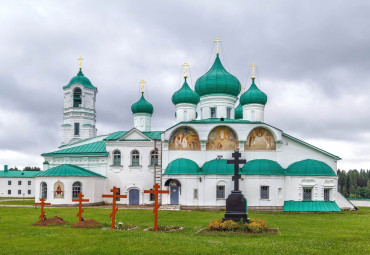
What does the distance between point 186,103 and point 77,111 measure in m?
14.0

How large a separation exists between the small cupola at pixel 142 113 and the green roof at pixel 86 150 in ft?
14.1

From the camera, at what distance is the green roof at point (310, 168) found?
93.9 feet

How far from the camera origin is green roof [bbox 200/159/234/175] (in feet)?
94.7

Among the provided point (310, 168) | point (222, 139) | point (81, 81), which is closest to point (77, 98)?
point (81, 81)

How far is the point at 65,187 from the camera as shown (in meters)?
31.0

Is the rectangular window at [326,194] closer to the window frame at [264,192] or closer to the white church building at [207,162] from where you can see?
the white church building at [207,162]

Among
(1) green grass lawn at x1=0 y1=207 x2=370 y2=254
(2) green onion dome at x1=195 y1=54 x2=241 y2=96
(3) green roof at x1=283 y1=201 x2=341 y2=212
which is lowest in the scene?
(3) green roof at x1=283 y1=201 x2=341 y2=212

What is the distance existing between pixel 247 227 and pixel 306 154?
17313 mm

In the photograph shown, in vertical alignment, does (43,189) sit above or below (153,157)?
below

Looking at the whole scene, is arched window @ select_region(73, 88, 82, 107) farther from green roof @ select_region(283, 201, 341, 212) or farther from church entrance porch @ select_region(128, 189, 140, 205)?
green roof @ select_region(283, 201, 341, 212)

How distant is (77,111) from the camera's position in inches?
1634

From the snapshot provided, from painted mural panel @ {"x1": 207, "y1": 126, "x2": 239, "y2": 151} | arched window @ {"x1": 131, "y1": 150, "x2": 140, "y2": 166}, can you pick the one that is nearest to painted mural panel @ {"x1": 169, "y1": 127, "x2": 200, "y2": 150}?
painted mural panel @ {"x1": 207, "y1": 126, "x2": 239, "y2": 151}

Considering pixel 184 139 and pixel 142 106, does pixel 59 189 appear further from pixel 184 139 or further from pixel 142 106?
pixel 142 106

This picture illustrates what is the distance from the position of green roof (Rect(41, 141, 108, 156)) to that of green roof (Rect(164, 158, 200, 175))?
7141 mm
